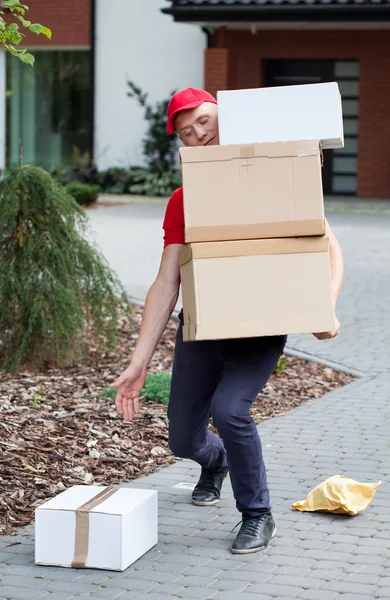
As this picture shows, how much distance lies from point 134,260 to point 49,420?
7.37 meters

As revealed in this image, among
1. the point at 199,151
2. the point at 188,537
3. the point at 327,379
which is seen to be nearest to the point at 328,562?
the point at 188,537

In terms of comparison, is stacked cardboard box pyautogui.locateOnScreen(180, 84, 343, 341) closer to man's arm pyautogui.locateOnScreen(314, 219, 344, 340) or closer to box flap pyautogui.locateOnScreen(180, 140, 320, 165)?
box flap pyautogui.locateOnScreen(180, 140, 320, 165)

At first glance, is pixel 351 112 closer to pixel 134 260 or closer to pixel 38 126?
pixel 38 126

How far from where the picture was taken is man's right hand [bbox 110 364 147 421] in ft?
15.0

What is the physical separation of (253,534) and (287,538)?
0.24 metres

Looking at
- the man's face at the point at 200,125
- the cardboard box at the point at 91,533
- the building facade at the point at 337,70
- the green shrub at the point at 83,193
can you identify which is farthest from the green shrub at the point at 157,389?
the building facade at the point at 337,70

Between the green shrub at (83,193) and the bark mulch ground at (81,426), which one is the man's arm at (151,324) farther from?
the green shrub at (83,193)

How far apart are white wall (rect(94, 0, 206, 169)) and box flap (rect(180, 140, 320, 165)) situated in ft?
63.3

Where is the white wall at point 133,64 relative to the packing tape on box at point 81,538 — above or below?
above

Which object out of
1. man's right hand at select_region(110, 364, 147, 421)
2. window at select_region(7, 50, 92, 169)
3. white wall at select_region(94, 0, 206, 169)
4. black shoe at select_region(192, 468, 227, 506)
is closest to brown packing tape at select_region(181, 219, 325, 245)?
man's right hand at select_region(110, 364, 147, 421)

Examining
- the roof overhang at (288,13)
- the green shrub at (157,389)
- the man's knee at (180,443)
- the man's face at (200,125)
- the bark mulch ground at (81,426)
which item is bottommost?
the bark mulch ground at (81,426)

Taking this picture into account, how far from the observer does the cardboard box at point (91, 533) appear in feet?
14.1

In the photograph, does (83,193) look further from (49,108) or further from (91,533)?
(91,533)

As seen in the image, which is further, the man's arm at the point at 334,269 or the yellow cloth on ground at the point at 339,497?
the yellow cloth on ground at the point at 339,497
